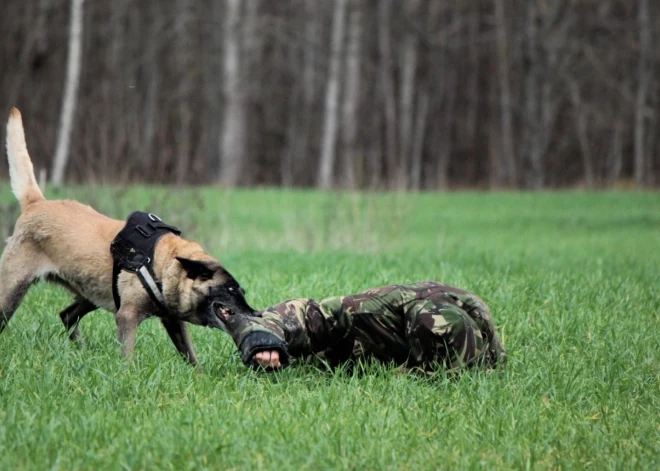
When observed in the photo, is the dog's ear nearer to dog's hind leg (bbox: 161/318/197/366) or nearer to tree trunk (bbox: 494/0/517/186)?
dog's hind leg (bbox: 161/318/197/366)

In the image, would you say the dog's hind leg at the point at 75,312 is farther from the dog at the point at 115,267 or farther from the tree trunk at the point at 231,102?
the tree trunk at the point at 231,102

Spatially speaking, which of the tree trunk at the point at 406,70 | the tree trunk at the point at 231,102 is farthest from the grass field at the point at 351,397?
the tree trunk at the point at 406,70

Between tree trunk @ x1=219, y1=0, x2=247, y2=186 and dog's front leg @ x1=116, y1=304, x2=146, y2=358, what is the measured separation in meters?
22.3

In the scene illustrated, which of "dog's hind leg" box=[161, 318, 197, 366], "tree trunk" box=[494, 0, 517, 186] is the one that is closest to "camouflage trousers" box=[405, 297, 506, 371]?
"dog's hind leg" box=[161, 318, 197, 366]

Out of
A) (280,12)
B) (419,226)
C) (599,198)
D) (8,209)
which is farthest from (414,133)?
(8,209)

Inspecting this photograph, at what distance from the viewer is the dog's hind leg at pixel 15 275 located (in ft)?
19.4

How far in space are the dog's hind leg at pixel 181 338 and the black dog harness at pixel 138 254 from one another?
173mm

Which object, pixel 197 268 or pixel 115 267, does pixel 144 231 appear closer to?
pixel 115 267

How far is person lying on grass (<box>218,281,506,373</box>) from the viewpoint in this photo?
5.47 metres

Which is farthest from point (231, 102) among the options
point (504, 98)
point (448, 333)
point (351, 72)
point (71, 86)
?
point (448, 333)

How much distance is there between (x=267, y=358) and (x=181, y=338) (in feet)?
3.15

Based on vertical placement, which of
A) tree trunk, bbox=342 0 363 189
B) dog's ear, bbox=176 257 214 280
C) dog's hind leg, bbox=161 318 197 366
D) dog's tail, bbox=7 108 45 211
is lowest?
dog's hind leg, bbox=161 318 197 366

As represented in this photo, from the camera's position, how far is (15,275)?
5.93m

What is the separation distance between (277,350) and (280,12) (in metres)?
33.3
